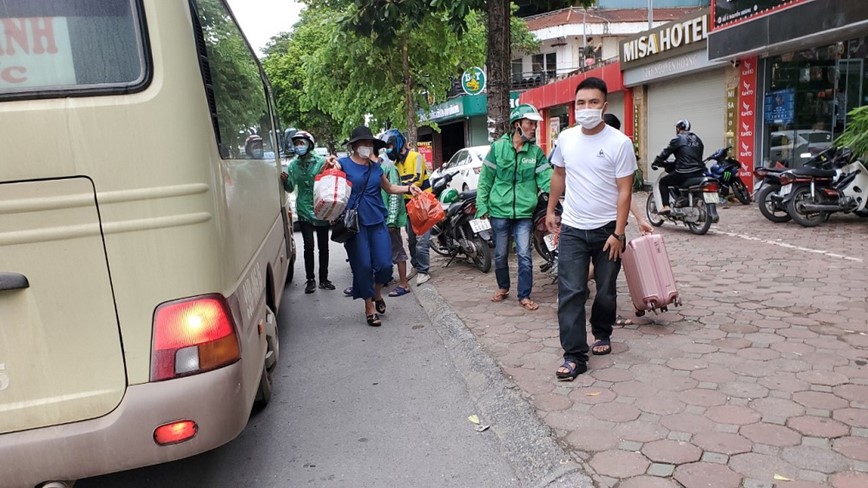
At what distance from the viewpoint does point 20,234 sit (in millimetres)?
2184

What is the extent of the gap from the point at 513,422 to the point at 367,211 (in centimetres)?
253

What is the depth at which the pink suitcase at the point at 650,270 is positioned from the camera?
4551 mm

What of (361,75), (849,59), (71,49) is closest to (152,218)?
(71,49)

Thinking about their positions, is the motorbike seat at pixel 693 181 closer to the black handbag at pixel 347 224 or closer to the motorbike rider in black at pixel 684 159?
the motorbike rider in black at pixel 684 159

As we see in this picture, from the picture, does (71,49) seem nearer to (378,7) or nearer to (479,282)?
(479,282)

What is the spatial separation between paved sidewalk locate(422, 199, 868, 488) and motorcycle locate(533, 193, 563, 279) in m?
0.26

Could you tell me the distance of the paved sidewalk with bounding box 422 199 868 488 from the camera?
9.36 feet

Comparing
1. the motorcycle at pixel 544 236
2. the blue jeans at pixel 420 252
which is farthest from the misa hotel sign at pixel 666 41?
the blue jeans at pixel 420 252

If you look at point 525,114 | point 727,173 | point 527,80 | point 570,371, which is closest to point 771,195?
point 727,173

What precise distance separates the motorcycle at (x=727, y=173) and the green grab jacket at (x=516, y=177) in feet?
22.8

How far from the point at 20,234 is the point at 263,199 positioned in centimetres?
225

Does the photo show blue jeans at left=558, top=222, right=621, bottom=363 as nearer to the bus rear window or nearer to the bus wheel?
the bus wheel

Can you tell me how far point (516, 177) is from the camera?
5.58 metres

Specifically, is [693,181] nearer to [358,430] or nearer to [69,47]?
[358,430]
